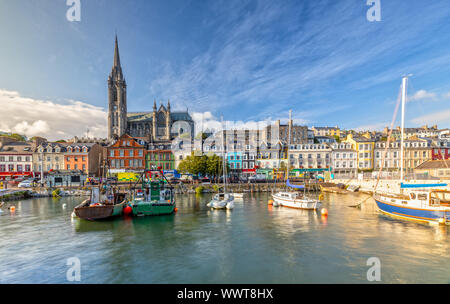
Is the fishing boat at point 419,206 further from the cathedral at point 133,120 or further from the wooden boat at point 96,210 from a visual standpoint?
the cathedral at point 133,120

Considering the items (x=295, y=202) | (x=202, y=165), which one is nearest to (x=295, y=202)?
(x=295, y=202)

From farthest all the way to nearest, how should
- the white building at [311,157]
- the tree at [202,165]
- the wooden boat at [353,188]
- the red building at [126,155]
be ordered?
the white building at [311,157] < the red building at [126,155] < the tree at [202,165] < the wooden boat at [353,188]

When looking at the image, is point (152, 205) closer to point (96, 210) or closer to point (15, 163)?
point (96, 210)

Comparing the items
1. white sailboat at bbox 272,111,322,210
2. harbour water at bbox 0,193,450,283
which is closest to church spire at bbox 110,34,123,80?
harbour water at bbox 0,193,450,283

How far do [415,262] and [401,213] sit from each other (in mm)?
14272

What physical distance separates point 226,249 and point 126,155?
202 feet

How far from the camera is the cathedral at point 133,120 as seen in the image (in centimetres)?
A: 11625

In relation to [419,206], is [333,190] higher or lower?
lower

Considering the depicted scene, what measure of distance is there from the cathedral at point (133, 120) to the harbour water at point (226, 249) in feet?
298

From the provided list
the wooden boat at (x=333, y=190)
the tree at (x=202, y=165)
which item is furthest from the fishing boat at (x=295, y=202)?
the tree at (x=202, y=165)

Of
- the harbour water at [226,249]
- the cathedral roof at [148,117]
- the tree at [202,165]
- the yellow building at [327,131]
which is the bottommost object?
the harbour water at [226,249]

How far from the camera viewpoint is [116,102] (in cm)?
11888
